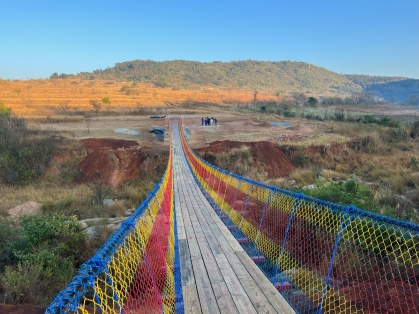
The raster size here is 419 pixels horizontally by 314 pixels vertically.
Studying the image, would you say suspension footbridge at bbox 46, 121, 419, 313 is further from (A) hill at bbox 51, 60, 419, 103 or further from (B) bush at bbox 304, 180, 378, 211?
(A) hill at bbox 51, 60, 419, 103

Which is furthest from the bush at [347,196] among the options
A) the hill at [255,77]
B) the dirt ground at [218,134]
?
the hill at [255,77]

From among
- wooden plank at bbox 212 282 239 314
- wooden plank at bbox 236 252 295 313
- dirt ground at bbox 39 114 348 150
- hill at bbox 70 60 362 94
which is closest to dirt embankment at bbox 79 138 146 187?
dirt ground at bbox 39 114 348 150

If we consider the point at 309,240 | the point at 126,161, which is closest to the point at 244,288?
the point at 309,240

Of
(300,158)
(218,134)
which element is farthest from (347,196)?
(218,134)

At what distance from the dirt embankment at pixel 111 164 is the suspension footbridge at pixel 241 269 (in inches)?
436

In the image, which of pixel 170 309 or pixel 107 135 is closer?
pixel 170 309

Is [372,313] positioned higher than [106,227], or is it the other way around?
[372,313]

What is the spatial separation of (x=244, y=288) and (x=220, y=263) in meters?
0.81

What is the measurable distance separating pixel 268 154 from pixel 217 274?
1505 cm

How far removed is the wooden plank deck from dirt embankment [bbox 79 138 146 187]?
1094cm

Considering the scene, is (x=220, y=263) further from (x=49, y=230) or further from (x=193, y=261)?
(x=49, y=230)

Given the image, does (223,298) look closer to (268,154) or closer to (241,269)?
(241,269)

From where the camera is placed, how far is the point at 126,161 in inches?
716

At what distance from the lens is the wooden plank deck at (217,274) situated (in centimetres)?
349
